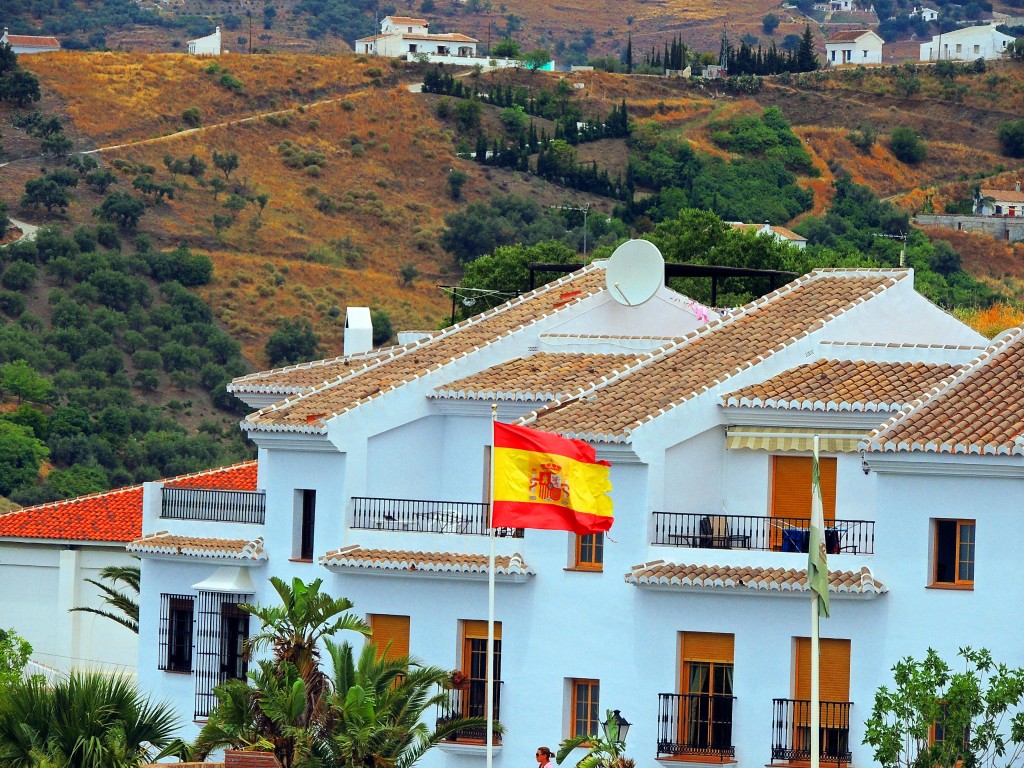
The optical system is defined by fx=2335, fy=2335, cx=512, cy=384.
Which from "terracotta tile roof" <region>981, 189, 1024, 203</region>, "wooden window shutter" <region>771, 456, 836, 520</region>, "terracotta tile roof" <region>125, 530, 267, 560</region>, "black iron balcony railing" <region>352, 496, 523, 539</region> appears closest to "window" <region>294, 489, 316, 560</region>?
"terracotta tile roof" <region>125, 530, 267, 560</region>

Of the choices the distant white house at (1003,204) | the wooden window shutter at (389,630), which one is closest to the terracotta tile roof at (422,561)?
the wooden window shutter at (389,630)

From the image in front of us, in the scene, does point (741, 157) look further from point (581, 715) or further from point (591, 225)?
point (581, 715)

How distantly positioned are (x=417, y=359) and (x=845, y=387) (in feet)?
29.8

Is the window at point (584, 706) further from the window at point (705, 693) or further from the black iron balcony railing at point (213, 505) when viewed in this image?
the black iron balcony railing at point (213, 505)

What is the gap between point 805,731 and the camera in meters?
34.5

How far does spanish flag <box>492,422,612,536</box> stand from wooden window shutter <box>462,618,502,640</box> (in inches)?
218

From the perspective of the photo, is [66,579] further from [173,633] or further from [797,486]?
[797,486]

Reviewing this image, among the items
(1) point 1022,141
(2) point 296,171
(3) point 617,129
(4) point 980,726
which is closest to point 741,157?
(3) point 617,129

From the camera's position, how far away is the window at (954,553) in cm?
3322

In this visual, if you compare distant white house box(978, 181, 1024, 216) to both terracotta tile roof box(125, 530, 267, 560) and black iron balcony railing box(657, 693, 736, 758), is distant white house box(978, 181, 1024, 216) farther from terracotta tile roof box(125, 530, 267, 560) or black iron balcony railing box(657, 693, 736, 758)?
black iron balcony railing box(657, 693, 736, 758)

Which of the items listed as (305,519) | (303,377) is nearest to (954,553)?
(305,519)

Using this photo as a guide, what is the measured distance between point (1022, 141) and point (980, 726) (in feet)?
548

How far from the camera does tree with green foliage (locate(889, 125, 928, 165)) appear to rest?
188m

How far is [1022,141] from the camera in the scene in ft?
628
